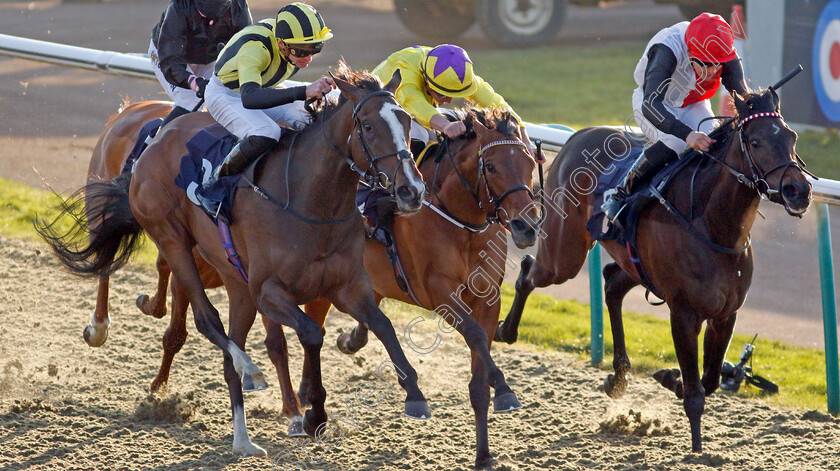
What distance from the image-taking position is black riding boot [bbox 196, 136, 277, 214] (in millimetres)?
4414

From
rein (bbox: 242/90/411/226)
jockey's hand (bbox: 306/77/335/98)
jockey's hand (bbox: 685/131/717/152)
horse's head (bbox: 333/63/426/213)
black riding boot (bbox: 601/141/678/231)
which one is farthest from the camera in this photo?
black riding boot (bbox: 601/141/678/231)

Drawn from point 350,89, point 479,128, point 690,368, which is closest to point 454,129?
point 479,128

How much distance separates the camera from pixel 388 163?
3.80 m

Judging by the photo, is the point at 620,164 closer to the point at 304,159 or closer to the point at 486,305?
the point at 486,305

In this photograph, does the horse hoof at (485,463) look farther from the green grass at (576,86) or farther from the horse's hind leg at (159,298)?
the green grass at (576,86)

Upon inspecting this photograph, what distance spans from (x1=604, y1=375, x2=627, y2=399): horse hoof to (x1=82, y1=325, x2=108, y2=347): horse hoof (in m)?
2.87

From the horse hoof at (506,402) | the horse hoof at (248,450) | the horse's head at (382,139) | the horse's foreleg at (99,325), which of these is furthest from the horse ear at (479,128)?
the horse's foreleg at (99,325)

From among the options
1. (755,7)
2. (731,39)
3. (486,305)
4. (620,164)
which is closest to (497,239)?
(486,305)

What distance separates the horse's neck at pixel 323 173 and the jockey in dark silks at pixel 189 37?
4.80ft

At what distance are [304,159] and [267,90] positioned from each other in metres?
Answer: 0.33

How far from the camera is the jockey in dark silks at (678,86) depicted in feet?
15.3

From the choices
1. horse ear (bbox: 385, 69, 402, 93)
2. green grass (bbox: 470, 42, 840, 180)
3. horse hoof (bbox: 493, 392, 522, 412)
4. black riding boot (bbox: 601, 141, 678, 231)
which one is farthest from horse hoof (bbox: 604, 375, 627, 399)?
green grass (bbox: 470, 42, 840, 180)

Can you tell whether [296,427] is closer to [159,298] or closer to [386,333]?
[386,333]

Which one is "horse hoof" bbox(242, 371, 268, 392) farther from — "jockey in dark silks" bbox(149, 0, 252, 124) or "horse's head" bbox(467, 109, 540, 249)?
"jockey in dark silks" bbox(149, 0, 252, 124)
